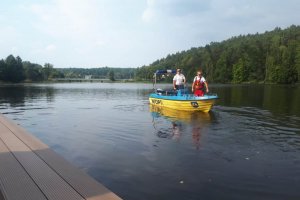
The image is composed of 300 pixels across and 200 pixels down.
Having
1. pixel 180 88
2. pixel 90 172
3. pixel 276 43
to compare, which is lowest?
pixel 90 172

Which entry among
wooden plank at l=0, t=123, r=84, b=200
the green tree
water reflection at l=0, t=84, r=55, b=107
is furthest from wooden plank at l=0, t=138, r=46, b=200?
the green tree

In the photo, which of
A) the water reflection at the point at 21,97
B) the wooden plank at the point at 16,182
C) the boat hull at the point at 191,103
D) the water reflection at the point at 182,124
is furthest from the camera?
the water reflection at the point at 21,97

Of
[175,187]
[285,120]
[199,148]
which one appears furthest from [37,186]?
[285,120]

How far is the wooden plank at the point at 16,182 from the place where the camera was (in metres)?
6.13

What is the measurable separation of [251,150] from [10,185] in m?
8.56

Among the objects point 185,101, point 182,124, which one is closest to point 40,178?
point 182,124

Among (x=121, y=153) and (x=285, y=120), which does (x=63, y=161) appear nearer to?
(x=121, y=153)

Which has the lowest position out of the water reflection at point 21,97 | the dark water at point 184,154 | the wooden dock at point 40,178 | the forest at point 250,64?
the water reflection at point 21,97

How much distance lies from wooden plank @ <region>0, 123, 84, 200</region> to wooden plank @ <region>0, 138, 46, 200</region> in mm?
116

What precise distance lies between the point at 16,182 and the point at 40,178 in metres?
0.52

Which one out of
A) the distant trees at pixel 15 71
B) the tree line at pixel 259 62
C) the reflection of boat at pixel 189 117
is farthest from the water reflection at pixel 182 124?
the distant trees at pixel 15 71

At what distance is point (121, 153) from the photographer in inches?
450

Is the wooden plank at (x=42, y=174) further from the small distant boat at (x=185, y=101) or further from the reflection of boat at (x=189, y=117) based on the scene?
the small distant boat at (x=185, y=101)

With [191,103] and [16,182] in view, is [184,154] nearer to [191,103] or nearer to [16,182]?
[16,182]
